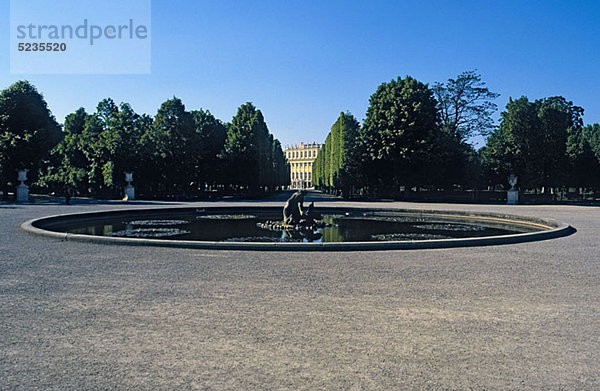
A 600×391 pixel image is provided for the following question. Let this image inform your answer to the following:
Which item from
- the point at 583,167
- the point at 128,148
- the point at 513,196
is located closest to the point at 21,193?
the point at 128,148

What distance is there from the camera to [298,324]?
5.12m

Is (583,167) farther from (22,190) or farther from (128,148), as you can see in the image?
(22,190)

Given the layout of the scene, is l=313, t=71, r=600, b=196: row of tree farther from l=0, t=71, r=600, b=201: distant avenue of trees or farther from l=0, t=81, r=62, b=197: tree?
l=0, t=81, r=62, b=197: tree

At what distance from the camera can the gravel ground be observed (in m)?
3.82

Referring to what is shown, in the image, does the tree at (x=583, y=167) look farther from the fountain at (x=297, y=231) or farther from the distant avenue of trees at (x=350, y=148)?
the fountain at (x=297, y=231)

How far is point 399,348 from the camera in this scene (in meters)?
4.44

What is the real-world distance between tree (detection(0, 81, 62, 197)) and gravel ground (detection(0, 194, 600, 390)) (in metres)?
36.7

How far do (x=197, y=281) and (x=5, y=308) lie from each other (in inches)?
106

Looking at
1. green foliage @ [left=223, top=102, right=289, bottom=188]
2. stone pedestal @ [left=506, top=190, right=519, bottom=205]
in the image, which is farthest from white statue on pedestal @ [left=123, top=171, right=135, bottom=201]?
stone pedestal @ [left=506, top=190, right=519, bottom=205]

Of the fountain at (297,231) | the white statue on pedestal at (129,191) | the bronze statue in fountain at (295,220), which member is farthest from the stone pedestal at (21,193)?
the bronze statue in fountain at (295,220)

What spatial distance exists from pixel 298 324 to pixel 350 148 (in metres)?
47.3

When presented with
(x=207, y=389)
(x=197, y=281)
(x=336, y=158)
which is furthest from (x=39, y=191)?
(x=207, y=389)

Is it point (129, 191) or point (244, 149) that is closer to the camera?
point (129, 191)

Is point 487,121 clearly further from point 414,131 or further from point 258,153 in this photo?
point 258,153
